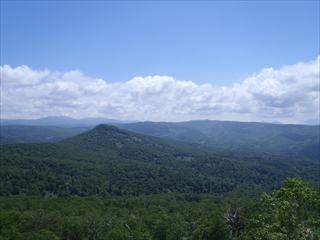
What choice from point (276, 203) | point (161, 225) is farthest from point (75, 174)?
point (276, 203)

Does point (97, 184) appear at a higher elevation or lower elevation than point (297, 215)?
lower

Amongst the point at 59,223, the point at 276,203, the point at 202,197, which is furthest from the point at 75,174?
the point at 276,203

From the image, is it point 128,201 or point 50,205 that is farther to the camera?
point 128,201

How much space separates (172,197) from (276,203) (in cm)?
13428

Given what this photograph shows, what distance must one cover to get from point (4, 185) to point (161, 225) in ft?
442

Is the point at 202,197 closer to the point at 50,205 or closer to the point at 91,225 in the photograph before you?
the point at 50,205

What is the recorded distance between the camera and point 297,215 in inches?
613

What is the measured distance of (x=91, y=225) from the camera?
55781mm

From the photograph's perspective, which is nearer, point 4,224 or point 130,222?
point 4,224

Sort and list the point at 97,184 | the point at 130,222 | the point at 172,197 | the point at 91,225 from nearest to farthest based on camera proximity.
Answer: the point at 91,225 < the point at 130,222 < the point at 172,197 < the point at 97,184

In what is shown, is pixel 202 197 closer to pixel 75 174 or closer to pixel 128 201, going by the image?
pixel 128 201

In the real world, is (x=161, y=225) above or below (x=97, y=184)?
above

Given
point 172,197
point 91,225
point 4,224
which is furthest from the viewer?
point 172,197

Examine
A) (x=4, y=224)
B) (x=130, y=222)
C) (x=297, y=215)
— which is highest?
(x=297, y=215)
